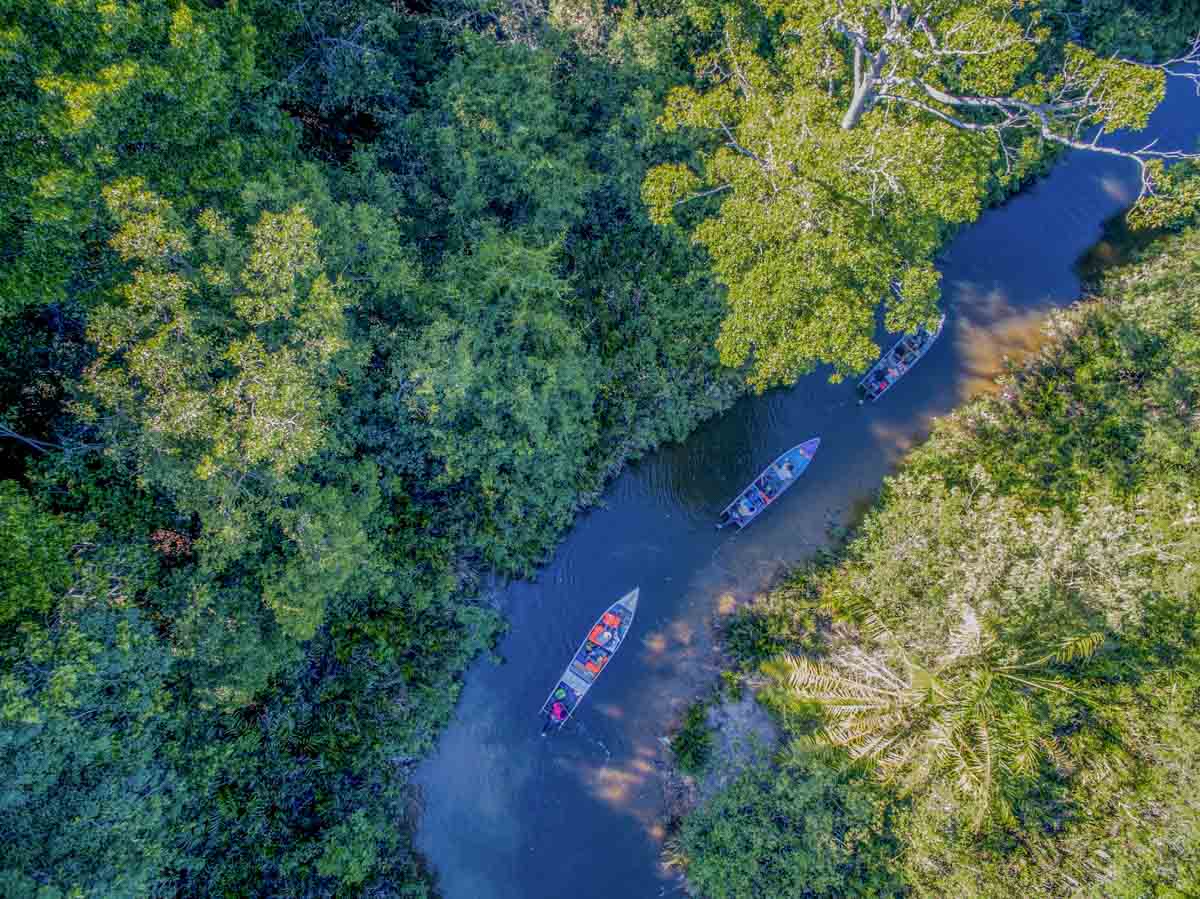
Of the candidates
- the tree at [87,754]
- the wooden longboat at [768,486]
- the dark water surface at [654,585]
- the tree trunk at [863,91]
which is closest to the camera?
the tree at [87,754]

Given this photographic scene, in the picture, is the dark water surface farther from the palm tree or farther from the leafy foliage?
the palm tree

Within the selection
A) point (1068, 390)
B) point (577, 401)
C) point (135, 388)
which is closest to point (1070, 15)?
point (1068, 390)

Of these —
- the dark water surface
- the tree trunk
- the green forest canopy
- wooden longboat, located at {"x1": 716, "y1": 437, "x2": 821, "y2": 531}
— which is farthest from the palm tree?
the tree trunk

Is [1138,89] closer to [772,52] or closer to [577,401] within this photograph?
[772,52]

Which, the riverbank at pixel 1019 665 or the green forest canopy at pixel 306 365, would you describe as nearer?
the green forest canopy at pixel 306 365

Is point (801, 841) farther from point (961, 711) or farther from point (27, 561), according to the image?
point (27, 561)

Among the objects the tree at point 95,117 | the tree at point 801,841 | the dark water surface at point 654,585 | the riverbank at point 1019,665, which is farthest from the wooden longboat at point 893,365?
the tree at point 95,117

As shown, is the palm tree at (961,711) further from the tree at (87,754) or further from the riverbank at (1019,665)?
the tree at (87,754)
